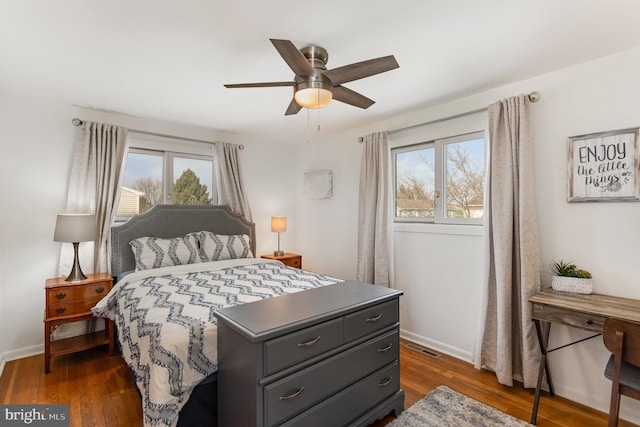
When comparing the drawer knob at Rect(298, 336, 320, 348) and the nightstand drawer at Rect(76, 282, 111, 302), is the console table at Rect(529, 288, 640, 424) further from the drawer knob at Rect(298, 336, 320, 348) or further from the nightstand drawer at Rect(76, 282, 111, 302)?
the nightstand drawer at Rect(76, 282, 111, 302)

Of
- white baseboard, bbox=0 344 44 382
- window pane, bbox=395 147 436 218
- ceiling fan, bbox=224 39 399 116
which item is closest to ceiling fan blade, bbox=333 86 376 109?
ceiling fan, bbox=224 39 399 116

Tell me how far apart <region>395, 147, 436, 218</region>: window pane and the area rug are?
5.44 feet

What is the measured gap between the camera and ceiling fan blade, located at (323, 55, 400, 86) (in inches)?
66.8

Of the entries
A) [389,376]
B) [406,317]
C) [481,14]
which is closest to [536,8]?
[481,14]

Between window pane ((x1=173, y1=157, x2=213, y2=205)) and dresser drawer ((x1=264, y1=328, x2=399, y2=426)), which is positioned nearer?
dresser drawer ((x1=264, y1=328, x2=399, y2=426))

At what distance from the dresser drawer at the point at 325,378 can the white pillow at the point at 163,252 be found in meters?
2.21

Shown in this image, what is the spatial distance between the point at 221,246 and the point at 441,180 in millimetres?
2533

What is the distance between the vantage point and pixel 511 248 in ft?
7.79

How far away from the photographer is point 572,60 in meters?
2.14

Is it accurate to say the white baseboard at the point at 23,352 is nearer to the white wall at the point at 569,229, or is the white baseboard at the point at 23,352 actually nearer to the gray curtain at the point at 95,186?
the gray curtain at the point at 95,186

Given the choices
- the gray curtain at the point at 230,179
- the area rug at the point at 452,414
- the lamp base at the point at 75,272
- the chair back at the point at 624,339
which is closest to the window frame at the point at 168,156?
the gray curtain at the point at 230,179

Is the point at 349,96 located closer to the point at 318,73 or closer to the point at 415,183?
the point at 318,73

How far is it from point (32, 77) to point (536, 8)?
3522 millimetres

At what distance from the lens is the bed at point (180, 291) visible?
155 centimetres
